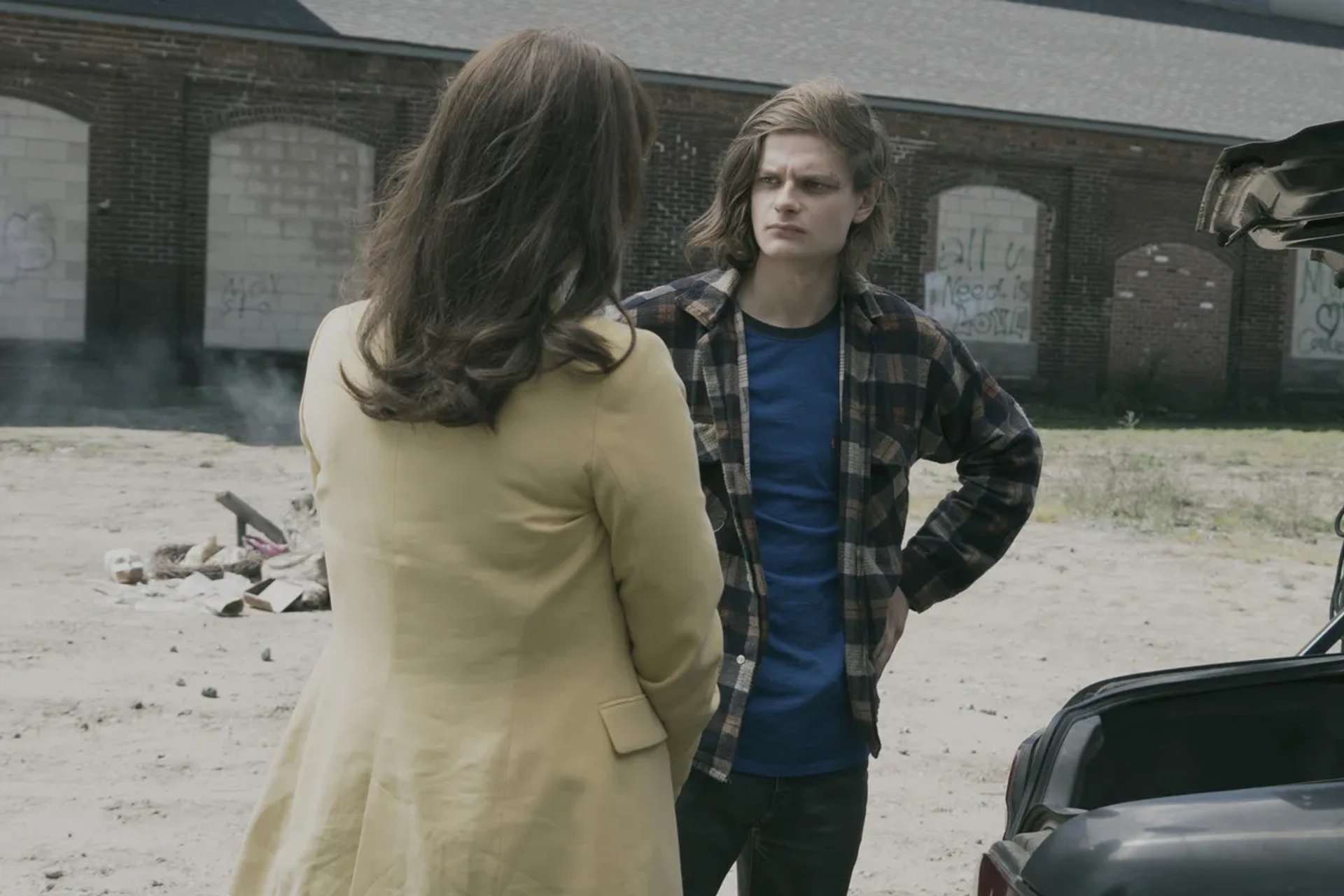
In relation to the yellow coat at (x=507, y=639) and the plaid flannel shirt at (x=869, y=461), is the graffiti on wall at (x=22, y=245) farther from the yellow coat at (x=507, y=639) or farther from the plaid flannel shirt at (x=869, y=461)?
the yellow coat at (x=507, y=639)

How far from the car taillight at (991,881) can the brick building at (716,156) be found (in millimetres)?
14513

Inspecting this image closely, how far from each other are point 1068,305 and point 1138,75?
5.02m

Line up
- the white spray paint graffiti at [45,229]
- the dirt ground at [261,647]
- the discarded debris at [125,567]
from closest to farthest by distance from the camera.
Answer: the dirt ground at [261,647] → the discarded debris at [125,567] → the white spray paint graffiti at [45,229]

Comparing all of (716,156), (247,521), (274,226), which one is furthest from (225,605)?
(716,156)

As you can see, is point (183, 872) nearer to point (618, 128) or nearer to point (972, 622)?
point (618, 128)

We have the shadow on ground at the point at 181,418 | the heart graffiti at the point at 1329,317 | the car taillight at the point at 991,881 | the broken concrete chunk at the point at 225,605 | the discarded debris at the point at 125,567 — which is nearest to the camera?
the car taillight at the point at 991,881

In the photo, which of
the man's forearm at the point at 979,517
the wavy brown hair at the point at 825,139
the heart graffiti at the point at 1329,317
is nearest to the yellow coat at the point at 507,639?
the wavy brown hair at the point at 825,139

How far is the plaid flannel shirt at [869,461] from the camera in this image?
105 inches

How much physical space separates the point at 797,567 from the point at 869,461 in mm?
224

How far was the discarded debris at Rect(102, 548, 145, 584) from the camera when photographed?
9055 mm

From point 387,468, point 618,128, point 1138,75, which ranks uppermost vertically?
point 1138,75

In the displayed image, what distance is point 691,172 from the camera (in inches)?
868

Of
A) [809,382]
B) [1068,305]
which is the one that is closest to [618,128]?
[809,382]

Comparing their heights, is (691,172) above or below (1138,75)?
below
